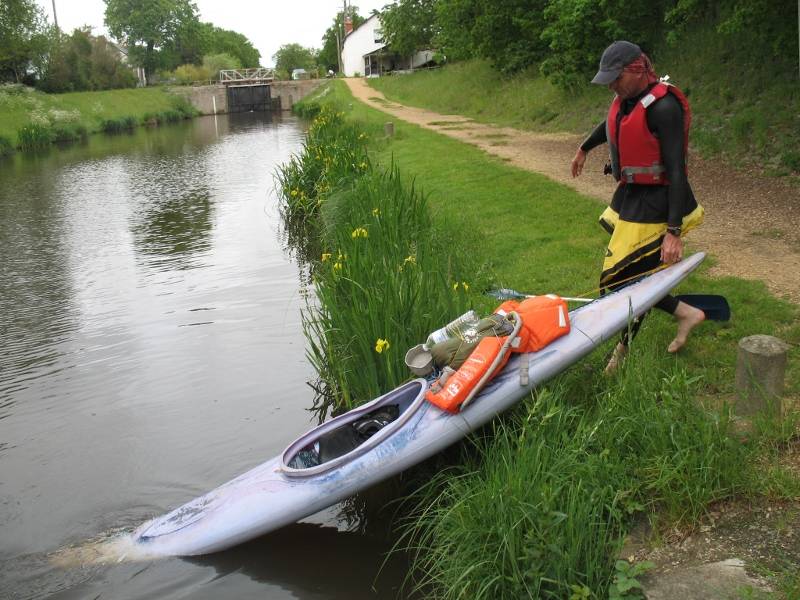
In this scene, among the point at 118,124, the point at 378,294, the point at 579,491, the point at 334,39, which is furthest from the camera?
the point at 334,39

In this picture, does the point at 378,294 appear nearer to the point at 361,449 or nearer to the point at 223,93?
the point at 361,449

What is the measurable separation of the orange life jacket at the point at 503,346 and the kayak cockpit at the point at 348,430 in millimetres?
291

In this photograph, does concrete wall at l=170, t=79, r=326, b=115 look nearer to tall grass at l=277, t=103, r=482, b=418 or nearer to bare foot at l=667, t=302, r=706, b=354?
tall grass at l=277, t=103, r=482, b=418

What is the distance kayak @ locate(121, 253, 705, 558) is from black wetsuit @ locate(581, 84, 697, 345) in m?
0.14

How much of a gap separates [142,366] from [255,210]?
25.9 feet

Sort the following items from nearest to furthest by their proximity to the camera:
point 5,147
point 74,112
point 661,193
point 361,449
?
point 361,449 < point 661,193 < point 5,147 < point 74,112

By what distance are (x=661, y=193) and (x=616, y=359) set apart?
0.97 metres

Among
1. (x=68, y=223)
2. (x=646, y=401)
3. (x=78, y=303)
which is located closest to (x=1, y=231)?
(x=68, y=223)

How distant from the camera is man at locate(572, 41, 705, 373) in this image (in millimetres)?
4102

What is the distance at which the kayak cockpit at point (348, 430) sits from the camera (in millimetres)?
4293

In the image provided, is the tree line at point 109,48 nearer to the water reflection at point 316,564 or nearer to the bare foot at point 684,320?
the water reflection at point 316,564

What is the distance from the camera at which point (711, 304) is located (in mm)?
4531

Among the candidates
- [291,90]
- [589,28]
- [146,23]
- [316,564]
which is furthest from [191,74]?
[316,564]

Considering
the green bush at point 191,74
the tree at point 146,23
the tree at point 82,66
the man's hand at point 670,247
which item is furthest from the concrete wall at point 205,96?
the man's hand at point 670,247
